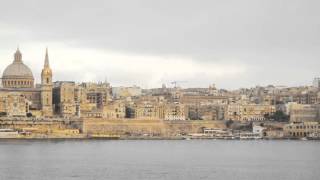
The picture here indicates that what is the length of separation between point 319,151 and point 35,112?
29.7 meters

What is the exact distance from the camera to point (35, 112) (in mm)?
83125

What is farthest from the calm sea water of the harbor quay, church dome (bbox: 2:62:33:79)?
church dome (bbox: 2:62:33:79)

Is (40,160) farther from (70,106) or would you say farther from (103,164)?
(70,106)

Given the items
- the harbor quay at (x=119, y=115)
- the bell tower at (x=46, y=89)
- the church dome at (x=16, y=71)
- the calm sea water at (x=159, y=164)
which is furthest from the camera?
the church dome at (x=16, y=71)

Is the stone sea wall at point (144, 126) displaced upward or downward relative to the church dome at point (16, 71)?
downward

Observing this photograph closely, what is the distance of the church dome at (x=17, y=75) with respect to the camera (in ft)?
288

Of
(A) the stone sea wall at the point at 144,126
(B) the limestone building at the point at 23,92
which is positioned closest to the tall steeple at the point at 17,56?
(B) the limestone building at the point at 23,92

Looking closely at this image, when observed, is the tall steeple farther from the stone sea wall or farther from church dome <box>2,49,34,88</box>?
the stone sea wall

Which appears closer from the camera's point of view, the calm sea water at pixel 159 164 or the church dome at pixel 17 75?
the calm sea water at pixel 159 164

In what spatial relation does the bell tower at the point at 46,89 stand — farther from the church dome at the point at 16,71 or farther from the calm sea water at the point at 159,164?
the calm sea water at the point at 159,164

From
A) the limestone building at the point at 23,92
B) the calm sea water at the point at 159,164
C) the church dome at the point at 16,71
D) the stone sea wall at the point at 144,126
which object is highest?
the church dome at the point at 16,71

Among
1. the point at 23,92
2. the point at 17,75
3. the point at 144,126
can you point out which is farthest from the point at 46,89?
the point at 144,126

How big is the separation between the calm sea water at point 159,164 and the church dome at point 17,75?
1101 inches

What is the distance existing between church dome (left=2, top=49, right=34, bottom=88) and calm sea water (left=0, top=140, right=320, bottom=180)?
27970 millimetres
